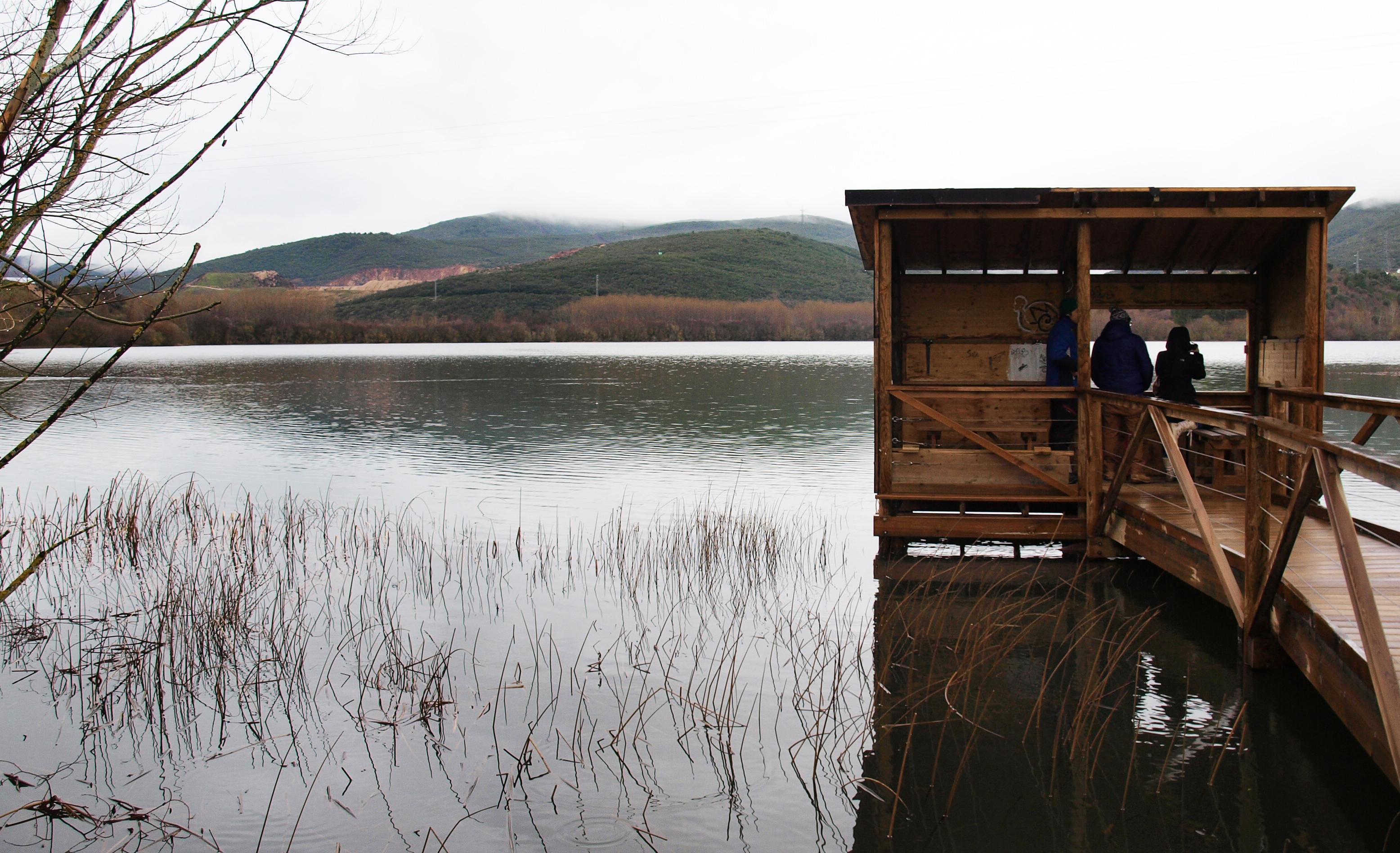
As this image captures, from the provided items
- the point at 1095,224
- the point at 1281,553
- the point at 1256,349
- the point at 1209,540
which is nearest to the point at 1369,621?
the point at 1281,553

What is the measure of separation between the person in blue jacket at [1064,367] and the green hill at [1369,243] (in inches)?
3812

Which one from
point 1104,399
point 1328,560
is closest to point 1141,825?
point 1328,560

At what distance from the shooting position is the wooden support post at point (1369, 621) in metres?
4.13

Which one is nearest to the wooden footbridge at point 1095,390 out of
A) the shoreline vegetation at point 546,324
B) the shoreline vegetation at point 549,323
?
the shoreline vegetation at point 549,323

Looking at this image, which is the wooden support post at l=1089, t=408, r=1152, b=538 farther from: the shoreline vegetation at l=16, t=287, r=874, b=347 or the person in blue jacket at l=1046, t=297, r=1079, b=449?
the shoreline vegetation at l=16, t=287, r=874, b=347

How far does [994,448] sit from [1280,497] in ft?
8.34

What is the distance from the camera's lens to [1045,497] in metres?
9.92

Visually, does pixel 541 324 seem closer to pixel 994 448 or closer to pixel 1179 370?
pixel 1179 370

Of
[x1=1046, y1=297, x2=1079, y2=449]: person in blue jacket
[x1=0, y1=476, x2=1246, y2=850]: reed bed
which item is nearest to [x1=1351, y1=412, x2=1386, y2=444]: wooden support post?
[x1=0, y1=476, x2=1246, y2=850]: reed bed

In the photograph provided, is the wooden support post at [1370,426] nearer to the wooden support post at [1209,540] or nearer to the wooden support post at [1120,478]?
the wooden support post at [1209,540]

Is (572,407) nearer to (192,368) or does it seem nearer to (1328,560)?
(1328,560)

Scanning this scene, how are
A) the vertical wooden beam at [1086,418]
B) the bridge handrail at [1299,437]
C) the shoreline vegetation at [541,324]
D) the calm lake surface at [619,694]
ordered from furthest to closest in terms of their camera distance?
the shoreline vegetation at [541,324], the vertical wooden beam at [1086,418], the calm lake surface at [619,694], the bridge handrail at [1299,437]

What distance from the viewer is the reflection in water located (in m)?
4.87

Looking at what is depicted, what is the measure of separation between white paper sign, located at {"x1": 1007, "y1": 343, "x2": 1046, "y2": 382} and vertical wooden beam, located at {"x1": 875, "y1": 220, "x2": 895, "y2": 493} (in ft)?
5.59
